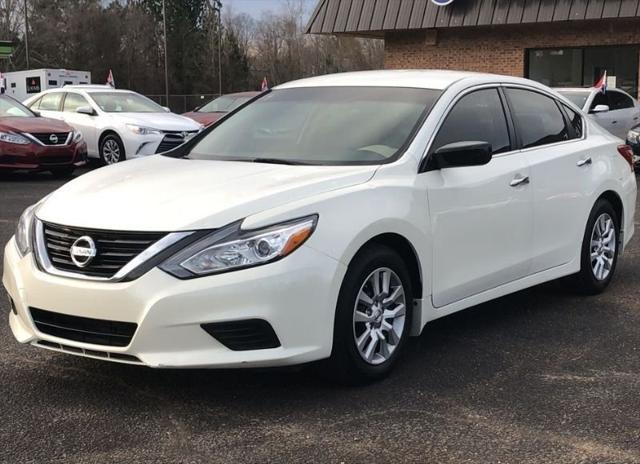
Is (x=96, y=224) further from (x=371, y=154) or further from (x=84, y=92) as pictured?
(x=84, y=92)

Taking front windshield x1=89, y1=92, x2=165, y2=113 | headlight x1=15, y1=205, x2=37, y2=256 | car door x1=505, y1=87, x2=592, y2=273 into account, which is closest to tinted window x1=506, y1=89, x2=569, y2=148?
car door x1=505, y1=87, x2=592, y2=273

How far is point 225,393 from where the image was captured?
4051 mm

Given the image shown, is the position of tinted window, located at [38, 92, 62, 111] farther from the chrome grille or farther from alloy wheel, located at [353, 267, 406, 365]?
alloy wheel, located at [353, 267, 406, 365]

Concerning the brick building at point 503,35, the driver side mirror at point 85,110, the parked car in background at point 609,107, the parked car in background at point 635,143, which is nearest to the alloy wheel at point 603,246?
the parked car in background at point 635,143

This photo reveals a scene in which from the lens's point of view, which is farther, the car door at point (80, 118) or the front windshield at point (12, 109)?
the car door at point (80, 118)

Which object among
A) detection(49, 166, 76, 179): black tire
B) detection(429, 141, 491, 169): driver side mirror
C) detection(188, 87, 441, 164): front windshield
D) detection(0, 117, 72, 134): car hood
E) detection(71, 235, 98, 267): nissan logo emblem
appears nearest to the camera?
detection(71, 235, 98, 267): nissan logo emblem

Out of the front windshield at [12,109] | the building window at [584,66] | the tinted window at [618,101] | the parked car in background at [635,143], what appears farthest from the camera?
the building window at [584,66]

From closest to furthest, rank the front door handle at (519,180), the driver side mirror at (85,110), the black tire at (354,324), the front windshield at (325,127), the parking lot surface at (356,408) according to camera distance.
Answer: the parking lot surface at (356,408), the black tire at (354,324), the front windshield at (325,127), the front door handle at (519,180), the driver side mirror at (85,110)

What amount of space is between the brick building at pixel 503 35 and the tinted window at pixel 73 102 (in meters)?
10.1

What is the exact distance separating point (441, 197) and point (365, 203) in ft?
2.07

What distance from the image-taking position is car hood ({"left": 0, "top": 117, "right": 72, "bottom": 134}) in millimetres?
13441

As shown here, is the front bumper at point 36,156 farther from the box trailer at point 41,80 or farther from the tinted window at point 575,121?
the box trailer at point 41,80

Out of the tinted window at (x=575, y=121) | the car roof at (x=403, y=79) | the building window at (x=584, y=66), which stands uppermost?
the building window at (x=584, y=66)

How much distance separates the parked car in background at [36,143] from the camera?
13.3 m
